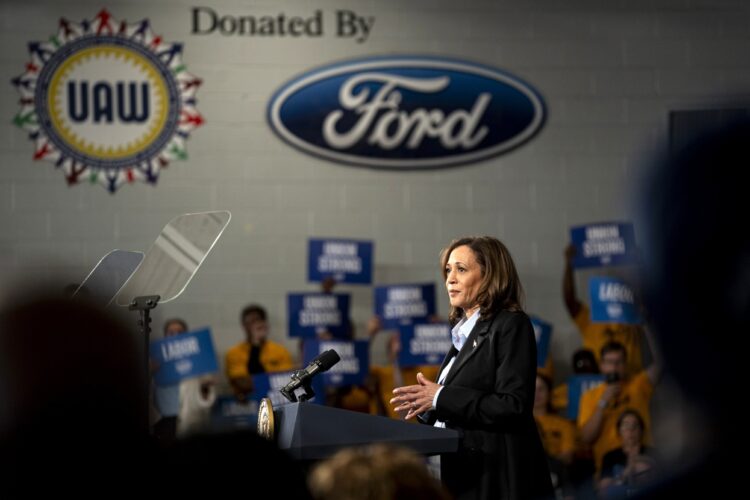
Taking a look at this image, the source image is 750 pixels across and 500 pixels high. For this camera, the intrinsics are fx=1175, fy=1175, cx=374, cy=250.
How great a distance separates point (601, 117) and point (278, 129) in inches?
87.7

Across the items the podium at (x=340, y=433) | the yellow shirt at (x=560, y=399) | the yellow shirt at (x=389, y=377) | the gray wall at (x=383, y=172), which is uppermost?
the gray wall at (x=383, y=172)

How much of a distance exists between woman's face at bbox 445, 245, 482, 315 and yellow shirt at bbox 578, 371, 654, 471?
4.20 meters

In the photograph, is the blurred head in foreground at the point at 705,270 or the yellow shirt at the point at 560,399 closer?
the blurred head in foreground at the point at 705,270

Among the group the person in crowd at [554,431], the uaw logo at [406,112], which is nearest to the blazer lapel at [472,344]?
the person in crowd at [554,431]

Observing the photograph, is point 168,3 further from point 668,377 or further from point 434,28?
point 668,377

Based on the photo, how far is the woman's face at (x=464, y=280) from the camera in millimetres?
2793

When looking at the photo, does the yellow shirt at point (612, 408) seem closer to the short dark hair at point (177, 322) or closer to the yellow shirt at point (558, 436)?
the yellow shirt at point (558, 436)

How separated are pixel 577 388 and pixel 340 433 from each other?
4.99m

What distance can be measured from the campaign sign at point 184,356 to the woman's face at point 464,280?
4.16 metres

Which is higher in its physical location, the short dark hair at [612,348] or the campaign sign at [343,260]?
the campaign sign at [343,260]

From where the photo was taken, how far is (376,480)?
0.90 metres

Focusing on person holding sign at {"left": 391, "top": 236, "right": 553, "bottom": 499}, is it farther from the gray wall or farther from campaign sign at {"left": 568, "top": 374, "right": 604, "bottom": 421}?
the gray wall

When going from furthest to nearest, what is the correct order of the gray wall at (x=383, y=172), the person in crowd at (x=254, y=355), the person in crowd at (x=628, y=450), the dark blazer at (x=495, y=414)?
the gray wall at (x=383, y=172), the person in crowd at (x=254, y=355), the person in crowd at (x=628, y=450), the dark blazer at (x=495, y=414)

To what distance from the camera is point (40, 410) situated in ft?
2.29
